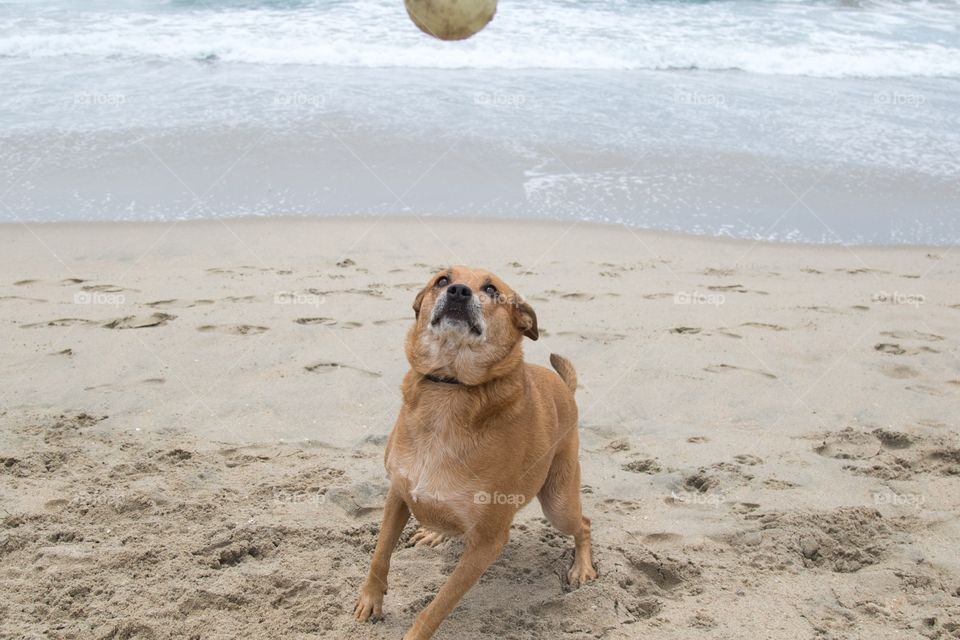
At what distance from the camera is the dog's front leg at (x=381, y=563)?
3.33 m

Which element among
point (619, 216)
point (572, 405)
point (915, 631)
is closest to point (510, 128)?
point (619, 216)

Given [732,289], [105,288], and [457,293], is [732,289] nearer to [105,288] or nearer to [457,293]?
[457,293]

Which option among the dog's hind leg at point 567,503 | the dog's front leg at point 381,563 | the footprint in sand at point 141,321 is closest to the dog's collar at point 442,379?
the dog's front leg at point 381,563

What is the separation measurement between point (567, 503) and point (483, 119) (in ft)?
23.2

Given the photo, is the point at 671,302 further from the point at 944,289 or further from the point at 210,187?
the point at 210,187

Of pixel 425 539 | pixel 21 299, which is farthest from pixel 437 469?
pixel 21 299

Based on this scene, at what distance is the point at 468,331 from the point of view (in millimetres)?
3156

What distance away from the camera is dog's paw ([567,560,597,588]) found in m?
3.63

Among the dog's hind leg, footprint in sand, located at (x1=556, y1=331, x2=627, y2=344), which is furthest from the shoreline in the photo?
the dog's hind leg

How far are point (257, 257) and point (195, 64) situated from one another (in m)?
6.80

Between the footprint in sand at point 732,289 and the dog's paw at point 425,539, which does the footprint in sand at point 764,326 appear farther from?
the dog's paw at point 425,539

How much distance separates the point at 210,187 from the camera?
808 cm

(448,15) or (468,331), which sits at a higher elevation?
(448,15)

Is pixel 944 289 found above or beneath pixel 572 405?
beneath
